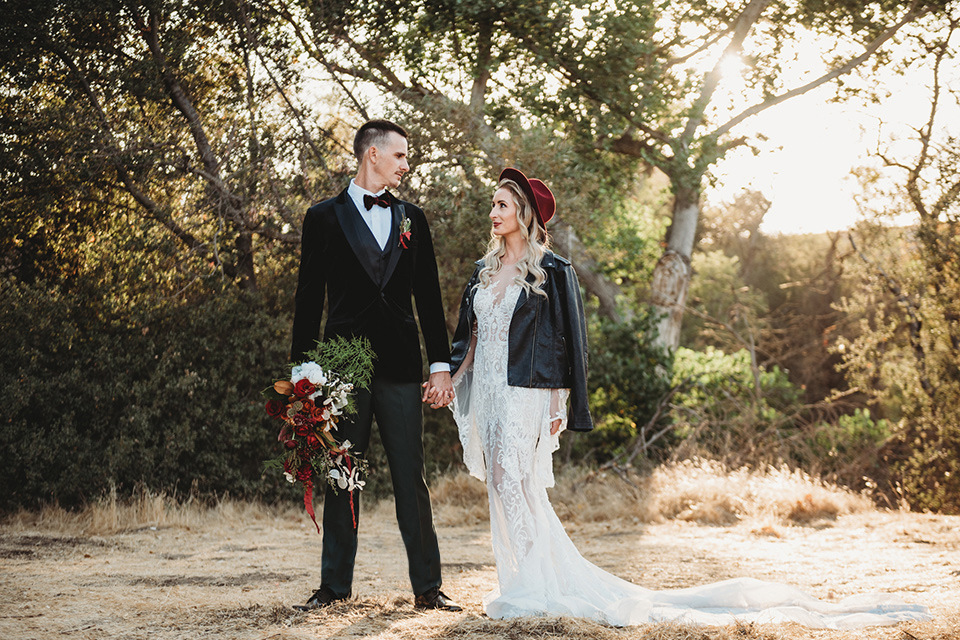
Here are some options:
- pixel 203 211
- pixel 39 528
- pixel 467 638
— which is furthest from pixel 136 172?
pixel 467 638

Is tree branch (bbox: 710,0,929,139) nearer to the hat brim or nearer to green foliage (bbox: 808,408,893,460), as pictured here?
green foliage (bbox: 808,408,893,460)

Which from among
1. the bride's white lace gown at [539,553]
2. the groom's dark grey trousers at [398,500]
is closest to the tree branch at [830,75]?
the bride's white lace gown at [539,553]

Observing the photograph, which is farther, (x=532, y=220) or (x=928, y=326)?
(x=928, y=326)

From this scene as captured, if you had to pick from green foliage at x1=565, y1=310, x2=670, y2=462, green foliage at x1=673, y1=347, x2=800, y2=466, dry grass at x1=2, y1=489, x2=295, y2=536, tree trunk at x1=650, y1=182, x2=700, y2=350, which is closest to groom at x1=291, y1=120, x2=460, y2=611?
dry grass at x1=2, y1=489, x2=295, y2=536

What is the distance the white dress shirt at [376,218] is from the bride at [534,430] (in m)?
0.23

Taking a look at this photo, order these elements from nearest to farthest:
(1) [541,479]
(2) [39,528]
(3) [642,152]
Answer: (1) [541,479]
(2) [39,528]
(3) [642,152]

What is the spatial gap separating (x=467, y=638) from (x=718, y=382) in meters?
8.83

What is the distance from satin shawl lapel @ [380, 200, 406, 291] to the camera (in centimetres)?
411

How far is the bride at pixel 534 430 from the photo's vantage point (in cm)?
391

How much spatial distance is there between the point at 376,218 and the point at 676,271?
10.7 m

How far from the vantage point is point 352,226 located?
413 cm

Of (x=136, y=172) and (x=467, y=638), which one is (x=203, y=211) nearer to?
(x=136, y=172)

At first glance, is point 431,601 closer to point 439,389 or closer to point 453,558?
point 439,389

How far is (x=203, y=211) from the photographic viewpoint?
28.1 ft
